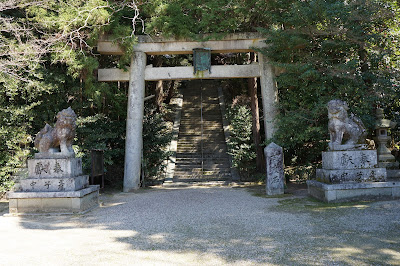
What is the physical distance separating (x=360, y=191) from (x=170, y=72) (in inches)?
264

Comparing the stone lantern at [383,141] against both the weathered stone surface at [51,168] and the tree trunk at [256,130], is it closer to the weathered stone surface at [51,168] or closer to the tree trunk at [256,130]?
the tree trunk at [256,130]

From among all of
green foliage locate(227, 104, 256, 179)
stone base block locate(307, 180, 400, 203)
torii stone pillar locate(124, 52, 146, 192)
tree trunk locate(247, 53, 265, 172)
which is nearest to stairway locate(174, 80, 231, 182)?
green foliage locate(227, 104, 256, 179)

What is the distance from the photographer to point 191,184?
440 inches

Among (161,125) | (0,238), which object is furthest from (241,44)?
(0,238)

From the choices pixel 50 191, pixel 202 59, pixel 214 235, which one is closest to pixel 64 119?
pixel 50 191

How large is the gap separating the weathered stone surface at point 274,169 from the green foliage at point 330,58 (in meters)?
0.91

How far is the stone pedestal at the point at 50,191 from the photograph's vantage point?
21.0 feet

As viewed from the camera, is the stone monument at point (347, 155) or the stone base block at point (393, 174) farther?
the stone base block at point (393, 174)

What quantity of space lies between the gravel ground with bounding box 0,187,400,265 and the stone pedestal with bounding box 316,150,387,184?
661 millimetres

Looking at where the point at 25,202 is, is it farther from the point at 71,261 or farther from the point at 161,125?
the point at 161,125

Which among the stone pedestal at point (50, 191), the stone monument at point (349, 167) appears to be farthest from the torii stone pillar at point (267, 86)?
the stone pedestal at point (50, 191)

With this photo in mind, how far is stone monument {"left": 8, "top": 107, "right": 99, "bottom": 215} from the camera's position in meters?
6.41

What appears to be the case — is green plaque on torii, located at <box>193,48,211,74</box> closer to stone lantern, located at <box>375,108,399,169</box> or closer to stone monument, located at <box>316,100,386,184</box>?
stone monument, located at <box>316,100,386,184</box>

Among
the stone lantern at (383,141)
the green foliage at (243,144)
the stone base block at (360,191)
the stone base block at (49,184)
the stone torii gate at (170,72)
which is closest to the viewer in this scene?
the stone base block at (360,191)
